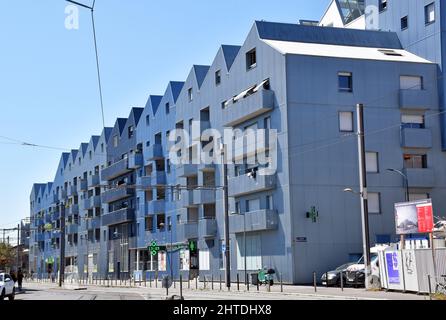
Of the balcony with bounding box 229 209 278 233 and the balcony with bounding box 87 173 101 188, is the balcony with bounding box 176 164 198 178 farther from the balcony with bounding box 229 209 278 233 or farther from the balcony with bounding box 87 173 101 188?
the balcony with bounding box 87 173 101 188

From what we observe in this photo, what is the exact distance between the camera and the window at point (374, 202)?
51.1 meters

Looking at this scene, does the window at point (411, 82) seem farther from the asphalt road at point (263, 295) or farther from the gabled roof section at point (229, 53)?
the asphalt road at point (263, 295)

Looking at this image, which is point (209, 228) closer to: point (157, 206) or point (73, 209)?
point (157, 206)

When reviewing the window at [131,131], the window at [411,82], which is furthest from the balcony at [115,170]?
the window at [411,82]

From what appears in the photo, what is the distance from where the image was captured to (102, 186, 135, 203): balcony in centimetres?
8522

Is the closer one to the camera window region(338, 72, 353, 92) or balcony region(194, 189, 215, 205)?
window region(338, 72, 353, 92)

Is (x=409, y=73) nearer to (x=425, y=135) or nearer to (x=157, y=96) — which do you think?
(x=425, y=135)

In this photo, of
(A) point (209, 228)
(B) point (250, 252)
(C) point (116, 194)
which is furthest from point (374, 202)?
(C) point (116, 194)

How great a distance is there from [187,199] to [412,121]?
75.3 ft

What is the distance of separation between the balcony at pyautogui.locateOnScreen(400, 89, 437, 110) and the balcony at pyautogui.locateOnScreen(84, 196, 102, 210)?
2217 inches

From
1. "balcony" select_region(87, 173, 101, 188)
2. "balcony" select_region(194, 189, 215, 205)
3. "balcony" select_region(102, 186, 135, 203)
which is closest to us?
"balcony" select_region(194, 189, 215, 205)

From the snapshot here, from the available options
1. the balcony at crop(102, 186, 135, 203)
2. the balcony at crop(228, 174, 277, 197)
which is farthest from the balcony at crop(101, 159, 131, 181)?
the balcony at crop(228, 174, 277, 197)
